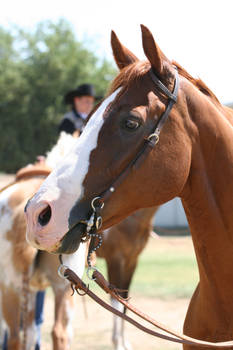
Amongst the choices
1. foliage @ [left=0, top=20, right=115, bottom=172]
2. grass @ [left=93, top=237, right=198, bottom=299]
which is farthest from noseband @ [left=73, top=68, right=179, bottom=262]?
foliage @ [left=0, top=20, right=115, bottom=172]

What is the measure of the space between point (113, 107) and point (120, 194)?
404 millimetres

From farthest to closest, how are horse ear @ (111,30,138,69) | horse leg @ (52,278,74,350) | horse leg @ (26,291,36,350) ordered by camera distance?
horse leg @ (26,291,36,350)
horse leg @ (52,278,74,350)
horse ear @ (111,30,138,69)

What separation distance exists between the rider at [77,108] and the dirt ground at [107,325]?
2406 mm

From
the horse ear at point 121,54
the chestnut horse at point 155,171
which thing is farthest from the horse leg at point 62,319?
the horse ear at point 121,54

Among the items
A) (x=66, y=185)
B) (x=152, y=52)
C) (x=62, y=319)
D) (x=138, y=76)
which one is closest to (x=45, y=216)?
(x=66, y=185)

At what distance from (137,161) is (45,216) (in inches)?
18.8

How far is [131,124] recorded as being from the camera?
2.14 metres

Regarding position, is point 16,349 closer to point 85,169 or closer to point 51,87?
point 85,169

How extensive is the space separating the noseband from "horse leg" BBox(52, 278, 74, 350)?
1993 millimetres

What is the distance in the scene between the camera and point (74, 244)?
2.08m

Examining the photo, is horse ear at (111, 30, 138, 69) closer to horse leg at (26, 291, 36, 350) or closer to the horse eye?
the horse eye

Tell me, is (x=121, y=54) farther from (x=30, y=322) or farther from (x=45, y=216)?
(x=30, y=322)

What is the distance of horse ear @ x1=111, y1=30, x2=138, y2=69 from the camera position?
97.0 inches

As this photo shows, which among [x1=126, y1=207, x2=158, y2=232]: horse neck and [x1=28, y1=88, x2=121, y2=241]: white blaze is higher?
[x1=28, y1=88, x2=121, y2=241]: white blaze
